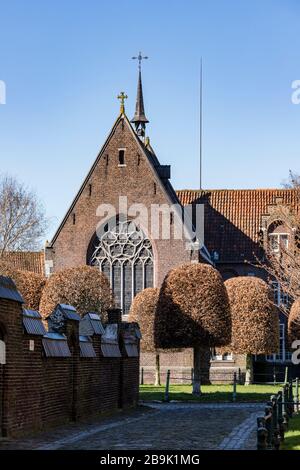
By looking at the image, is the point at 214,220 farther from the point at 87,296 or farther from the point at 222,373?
the point at 87,296

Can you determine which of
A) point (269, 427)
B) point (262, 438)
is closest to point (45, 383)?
point (269, 427)

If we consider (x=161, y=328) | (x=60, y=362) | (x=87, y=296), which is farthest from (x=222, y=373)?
(x=60, y=362)

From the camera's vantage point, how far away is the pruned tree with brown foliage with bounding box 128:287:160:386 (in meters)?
55.4

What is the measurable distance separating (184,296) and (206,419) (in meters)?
20.4

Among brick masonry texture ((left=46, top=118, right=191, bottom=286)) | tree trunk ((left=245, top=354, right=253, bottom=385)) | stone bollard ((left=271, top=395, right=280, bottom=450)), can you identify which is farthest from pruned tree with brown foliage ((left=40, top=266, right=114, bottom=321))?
stone bollard ((left=271, top=395, right=280, bottom=450))

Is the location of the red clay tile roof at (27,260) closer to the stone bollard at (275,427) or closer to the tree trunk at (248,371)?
the tree trunk at (248,371)

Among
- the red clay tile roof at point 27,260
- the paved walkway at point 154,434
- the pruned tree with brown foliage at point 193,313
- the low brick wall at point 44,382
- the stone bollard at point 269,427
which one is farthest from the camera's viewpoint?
the red clay tile roof at point 27,260

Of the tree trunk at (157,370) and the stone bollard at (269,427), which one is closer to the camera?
the stone bollard at (269,427)

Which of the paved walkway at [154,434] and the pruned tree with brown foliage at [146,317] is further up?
the pruned tree with brown foliage at [146,317]

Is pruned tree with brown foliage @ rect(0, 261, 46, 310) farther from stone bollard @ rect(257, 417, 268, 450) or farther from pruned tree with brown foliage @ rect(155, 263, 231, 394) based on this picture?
stone bollard @ rect(257, 417, 268, 450)

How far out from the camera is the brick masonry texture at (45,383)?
18.2 meters

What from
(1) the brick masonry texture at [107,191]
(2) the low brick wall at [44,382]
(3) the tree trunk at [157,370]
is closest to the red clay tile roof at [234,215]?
(1) the brick masonry texture at [107,191]

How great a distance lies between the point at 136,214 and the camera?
203ft

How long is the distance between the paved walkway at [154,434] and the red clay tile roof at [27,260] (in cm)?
4030
